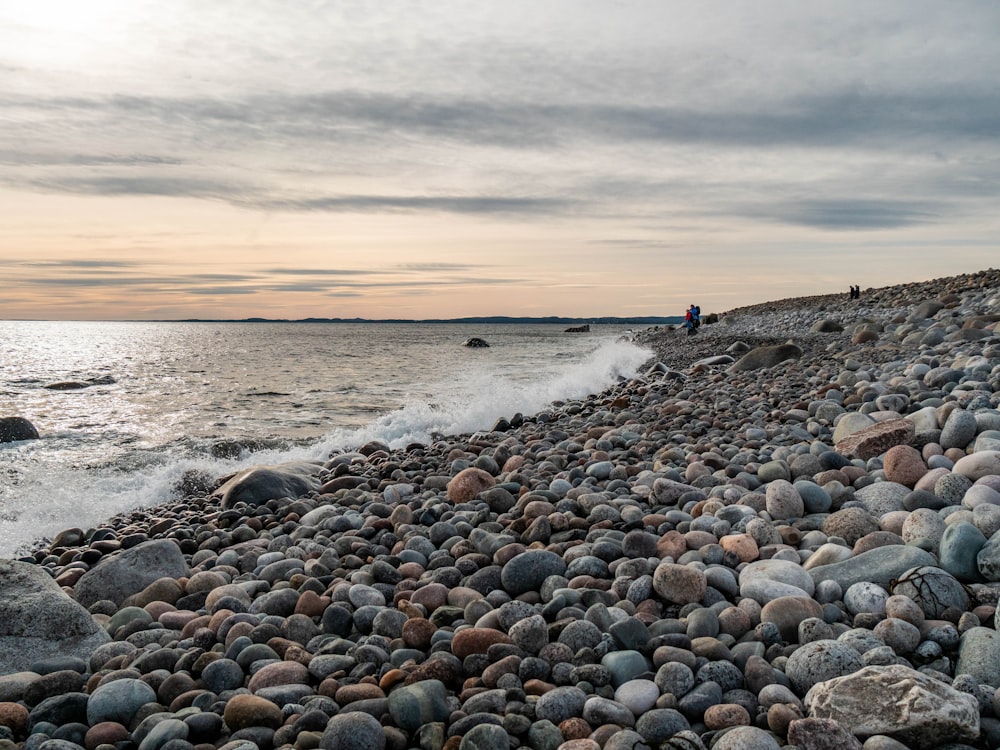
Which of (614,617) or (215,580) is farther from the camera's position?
(215,580)

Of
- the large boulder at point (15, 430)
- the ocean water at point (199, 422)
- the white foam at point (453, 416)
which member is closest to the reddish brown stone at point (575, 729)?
the ocean water at point (199, 422)

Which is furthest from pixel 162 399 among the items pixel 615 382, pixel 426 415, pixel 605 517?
pixel 605 517

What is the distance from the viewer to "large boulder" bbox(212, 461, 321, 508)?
20.6 feet

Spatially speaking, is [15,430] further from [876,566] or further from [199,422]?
[876,566]

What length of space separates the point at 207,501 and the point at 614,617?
5308mm

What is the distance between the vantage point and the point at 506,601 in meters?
3.49

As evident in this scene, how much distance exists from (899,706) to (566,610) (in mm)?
1353

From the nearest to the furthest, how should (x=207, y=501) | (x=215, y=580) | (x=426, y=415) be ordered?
(x=215, y=580)
(x=207, y=501)
(x=426, y=415)

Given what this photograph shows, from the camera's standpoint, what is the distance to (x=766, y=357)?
12883 millimetres

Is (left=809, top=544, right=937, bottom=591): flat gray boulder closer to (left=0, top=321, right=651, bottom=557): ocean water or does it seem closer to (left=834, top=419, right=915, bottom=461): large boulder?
(left=834, top=419, right=915, bottom=461): large boulder

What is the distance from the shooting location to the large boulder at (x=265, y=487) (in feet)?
20.6

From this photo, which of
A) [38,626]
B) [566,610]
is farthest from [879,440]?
[38,626]

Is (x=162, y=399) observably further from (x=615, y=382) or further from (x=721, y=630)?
(x=721, y=630)

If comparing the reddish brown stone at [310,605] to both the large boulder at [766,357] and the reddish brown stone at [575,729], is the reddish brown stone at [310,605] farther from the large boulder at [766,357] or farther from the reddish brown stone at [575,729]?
the large boulder at [766,357]
